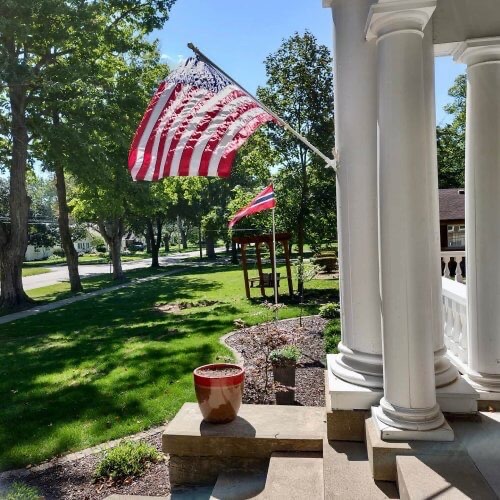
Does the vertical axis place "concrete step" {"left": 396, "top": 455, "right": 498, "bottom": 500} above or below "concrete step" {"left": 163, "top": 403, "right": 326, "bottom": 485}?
above

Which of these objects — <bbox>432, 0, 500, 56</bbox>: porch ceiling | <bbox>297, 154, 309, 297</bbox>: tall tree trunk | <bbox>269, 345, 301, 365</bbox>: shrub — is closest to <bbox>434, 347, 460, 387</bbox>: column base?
<bbox>269, 345, 301, 365</bbox>: shrub

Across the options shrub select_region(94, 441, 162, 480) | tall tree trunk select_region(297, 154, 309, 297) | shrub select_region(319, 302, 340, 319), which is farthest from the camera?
tall tree trunk select_region(297, 154, 309, 297)

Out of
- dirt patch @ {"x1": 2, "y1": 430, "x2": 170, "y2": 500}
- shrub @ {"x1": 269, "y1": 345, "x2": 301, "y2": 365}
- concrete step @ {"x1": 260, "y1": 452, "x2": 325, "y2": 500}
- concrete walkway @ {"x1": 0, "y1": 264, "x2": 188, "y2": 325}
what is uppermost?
shrub @ {"x1": 269, "y1": 345, "x2": 301, "y2": 365}

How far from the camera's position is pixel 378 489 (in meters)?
2.83

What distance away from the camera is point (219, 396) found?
3.80 m

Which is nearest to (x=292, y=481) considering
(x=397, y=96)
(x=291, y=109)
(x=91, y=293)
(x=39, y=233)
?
(x=397, y=96)

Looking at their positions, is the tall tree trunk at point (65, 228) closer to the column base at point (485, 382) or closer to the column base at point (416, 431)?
the column base at point (485, 382)

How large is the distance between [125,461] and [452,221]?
1662cm

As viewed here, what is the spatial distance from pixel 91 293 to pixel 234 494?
19270mm

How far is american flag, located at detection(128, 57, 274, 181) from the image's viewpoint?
14.6ft

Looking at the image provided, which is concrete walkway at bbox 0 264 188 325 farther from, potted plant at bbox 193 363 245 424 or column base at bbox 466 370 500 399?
column base at bbox 466 370 500 399

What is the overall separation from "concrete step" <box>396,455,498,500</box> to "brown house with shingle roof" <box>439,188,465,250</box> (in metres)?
16.3

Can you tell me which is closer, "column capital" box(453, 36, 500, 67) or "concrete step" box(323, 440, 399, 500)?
"concrete step" box(323, 440, 399, 500)

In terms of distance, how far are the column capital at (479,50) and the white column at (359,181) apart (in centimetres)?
89
